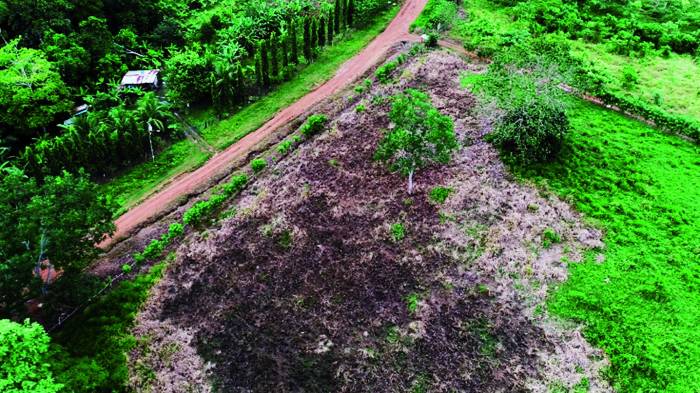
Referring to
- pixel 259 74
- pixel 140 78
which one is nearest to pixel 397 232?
pixel 259 74

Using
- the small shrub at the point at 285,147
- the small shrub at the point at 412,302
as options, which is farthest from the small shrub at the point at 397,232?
the small shrub at the point at 285,147

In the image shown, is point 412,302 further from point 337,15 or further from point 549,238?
point 337,15

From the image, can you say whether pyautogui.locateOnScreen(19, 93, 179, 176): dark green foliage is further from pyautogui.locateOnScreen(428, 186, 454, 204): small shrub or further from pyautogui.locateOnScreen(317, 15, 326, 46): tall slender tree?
pyautogui.locateOnScreen(428, 186, 454, 204): small shrub

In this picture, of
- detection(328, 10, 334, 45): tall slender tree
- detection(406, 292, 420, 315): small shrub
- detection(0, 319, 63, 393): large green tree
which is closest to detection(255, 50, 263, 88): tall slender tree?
detection(328, 10, 334, 45): tall slender tree

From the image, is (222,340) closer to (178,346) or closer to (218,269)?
(178,346)

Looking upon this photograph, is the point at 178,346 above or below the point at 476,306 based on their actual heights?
below

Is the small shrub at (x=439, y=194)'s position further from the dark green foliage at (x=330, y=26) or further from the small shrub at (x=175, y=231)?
the dark green foliage at (x=330, y=26)

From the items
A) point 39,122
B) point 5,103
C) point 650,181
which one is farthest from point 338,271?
point 5,103
